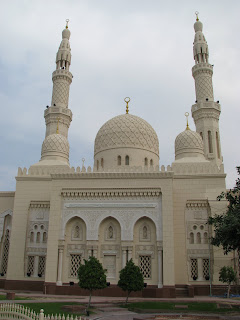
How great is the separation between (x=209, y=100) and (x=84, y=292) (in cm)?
1647

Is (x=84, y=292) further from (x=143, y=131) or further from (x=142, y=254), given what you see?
(x=143, y=131)

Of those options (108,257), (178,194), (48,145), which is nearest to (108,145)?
(48,145)

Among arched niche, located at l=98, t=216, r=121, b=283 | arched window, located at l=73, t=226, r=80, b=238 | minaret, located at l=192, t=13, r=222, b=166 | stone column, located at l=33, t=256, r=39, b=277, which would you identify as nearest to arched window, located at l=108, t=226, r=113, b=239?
arched niche, located at l=98, t=216, r=121, b=283

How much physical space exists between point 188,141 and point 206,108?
4.40 meters

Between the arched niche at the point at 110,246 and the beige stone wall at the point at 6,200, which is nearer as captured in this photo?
the arched niche at the point at 110,246

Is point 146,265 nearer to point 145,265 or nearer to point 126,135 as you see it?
point 145,265

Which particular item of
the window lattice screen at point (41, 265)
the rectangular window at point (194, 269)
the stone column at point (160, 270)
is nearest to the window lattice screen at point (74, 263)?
the window lattice screen at point (41, 265)

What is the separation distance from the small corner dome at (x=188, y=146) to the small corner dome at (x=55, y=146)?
24.6 feet

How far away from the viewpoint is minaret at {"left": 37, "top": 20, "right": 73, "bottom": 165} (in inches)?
865

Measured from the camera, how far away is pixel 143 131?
22234 millimetres

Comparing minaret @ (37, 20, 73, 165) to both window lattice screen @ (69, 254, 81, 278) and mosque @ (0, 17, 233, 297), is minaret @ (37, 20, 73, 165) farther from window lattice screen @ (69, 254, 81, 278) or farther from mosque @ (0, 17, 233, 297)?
window lattice screen @ (69, 254, 81, 278)

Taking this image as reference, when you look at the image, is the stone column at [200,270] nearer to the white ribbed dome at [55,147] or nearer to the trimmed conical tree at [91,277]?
the trimmed conical tree at [91,277]

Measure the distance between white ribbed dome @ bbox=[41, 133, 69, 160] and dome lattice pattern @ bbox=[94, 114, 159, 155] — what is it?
2.12 metres

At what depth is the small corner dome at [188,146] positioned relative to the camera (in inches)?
829
